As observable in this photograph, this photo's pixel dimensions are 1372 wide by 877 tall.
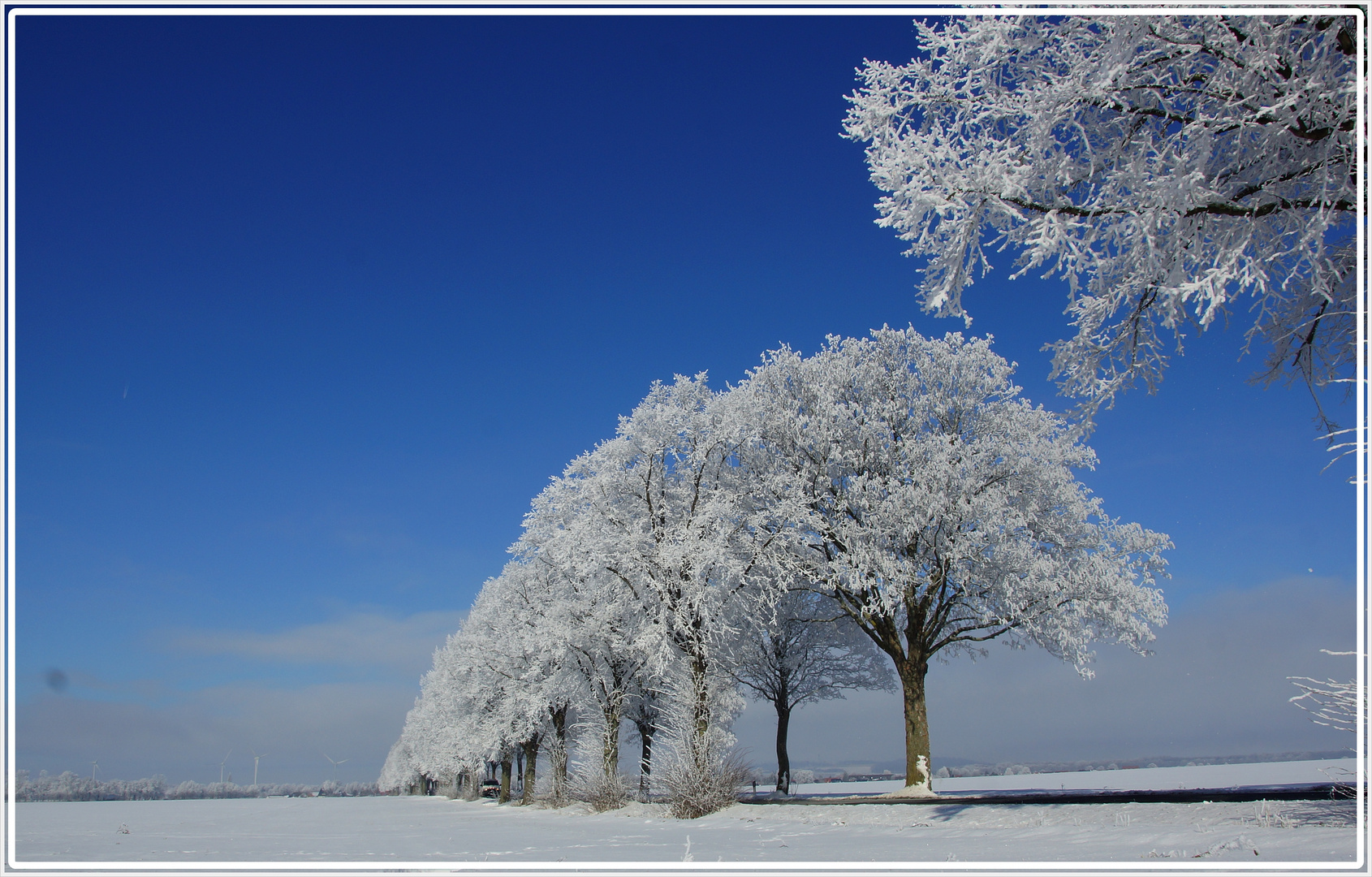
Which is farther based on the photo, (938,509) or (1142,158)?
(938,509)

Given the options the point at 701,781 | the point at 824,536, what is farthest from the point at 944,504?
the point at 701,781

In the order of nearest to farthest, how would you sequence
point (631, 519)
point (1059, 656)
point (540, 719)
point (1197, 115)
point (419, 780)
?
point (1197, 115)
point (1059, 656)
point (631, 519)
point (540, 719)
point (419, 780)

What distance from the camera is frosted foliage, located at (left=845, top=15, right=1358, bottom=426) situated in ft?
21.6

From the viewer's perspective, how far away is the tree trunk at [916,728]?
18719 millimetres

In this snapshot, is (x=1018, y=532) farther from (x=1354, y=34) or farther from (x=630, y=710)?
(x=630, y=710)

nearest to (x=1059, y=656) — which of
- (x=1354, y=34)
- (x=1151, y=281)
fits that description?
(x=1151, y=281)

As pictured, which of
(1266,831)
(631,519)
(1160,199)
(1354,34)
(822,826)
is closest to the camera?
(1354,34)

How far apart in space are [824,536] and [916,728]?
5175 mm

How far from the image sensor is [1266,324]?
9062mm

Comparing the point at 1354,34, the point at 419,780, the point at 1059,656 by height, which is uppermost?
the point at 1354,34

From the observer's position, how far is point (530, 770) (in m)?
36.2

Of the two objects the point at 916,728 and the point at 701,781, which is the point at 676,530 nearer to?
the point at 701,781

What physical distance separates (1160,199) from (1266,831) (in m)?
6.74

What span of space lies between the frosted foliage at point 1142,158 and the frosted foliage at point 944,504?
10950 mm
